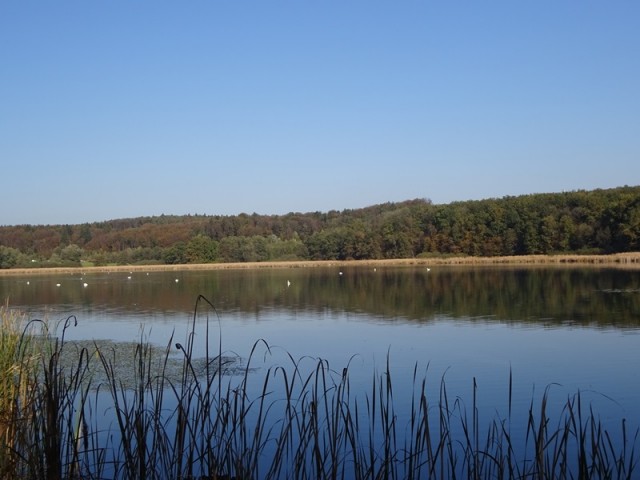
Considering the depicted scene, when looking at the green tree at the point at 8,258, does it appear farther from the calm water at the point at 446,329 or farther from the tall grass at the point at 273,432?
the tall grass at the point at 273,432

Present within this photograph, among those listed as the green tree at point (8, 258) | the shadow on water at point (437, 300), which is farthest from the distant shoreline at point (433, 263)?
the shadow on water at point (437, 300)

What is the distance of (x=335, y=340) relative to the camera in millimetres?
17109

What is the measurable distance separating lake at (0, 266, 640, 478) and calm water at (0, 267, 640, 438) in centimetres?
4

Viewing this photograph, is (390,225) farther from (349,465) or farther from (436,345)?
(349,465)

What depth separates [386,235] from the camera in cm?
8481

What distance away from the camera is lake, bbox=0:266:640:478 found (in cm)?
1083

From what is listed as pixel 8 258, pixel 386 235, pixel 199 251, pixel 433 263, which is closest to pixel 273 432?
pixel 433 263

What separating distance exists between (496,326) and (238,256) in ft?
254

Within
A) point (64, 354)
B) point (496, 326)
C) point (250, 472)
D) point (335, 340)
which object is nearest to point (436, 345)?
point (335, 340)

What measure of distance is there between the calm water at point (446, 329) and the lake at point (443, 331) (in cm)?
4

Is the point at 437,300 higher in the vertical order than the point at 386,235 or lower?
lower

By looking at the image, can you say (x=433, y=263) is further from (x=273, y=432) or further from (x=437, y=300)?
(x=273, y=432)

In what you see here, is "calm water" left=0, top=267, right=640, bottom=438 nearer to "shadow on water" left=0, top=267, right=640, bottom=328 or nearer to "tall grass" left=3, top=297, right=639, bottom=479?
"shadow on water" left=0, top=267, right=640, bottom=328

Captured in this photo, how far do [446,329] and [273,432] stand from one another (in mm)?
10977
